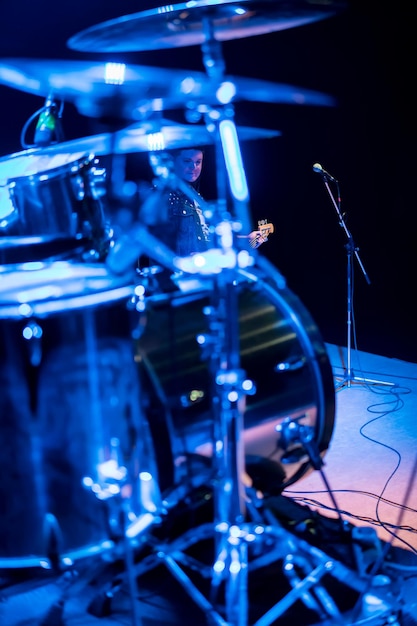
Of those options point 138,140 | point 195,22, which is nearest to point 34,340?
point 138,140

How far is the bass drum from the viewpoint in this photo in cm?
188

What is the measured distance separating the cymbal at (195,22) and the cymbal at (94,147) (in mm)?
239

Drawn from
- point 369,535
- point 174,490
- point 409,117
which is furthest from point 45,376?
point 409,117

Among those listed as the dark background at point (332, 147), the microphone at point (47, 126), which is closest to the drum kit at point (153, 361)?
the microphone at point (47, 126)

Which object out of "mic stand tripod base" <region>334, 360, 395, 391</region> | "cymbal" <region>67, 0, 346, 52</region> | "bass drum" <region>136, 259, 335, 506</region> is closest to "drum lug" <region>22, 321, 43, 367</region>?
"bass drum" <region>136, 259, 335, 506</region>

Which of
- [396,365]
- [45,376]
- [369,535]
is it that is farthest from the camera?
[396,365]

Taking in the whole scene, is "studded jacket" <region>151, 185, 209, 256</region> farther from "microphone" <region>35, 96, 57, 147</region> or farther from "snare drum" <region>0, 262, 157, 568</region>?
"snare drum" <region>0, 262, 157, 568</region>

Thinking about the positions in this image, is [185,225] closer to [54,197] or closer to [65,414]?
[54,197]

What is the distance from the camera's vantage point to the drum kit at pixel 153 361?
166 cm

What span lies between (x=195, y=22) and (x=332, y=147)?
11.7 feet

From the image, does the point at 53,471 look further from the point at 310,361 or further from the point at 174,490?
the point at 310,361

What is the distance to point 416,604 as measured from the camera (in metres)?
1.99

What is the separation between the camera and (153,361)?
6.14ft

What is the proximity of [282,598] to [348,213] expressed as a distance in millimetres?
3719
